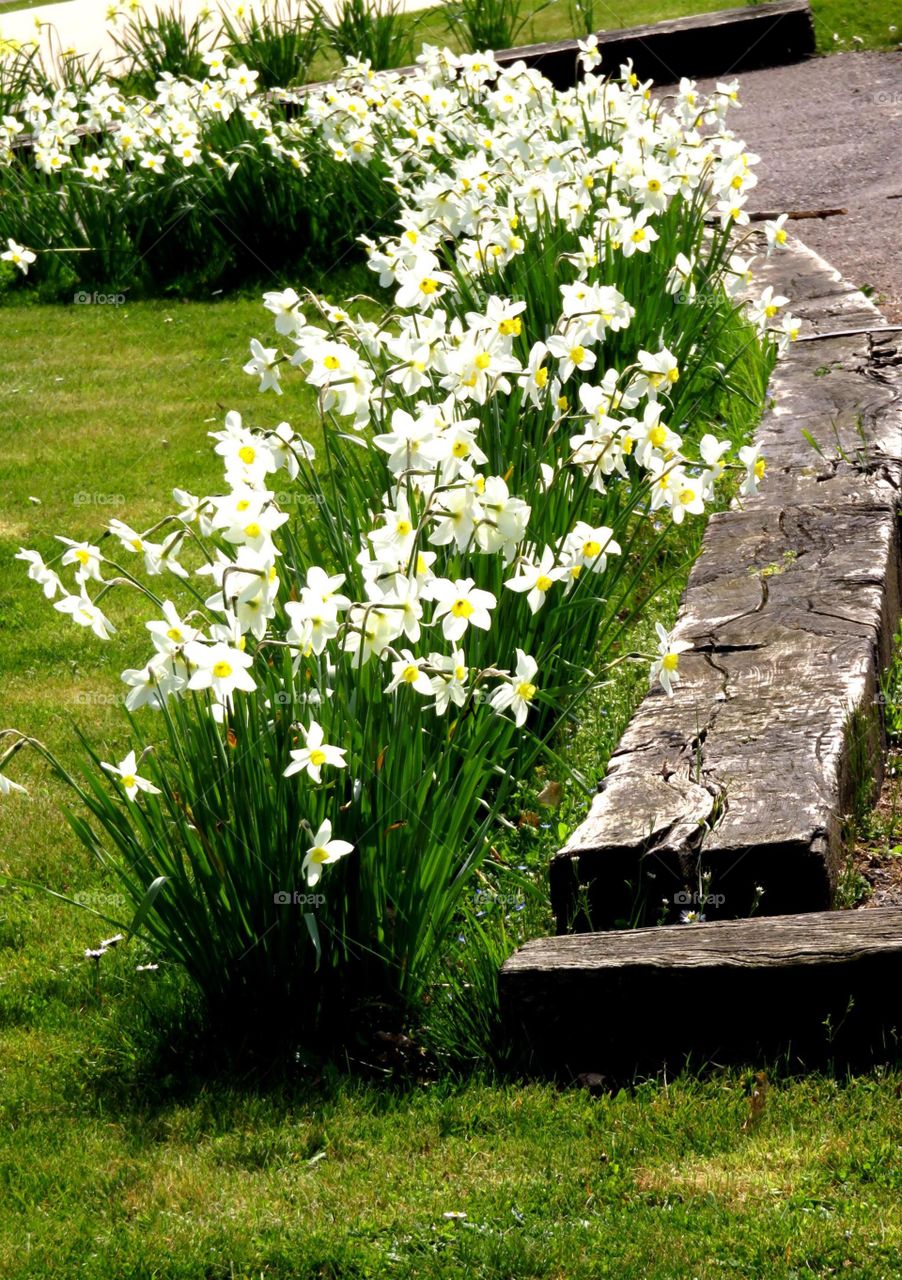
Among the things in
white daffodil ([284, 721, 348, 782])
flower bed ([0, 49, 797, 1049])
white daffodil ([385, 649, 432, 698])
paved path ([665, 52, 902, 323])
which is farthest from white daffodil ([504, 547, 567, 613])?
paved path ([665, 52, 902, 323])

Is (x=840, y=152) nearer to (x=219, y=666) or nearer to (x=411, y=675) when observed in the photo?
(x=411, y=675)

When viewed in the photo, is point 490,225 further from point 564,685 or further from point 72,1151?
point 72,1151

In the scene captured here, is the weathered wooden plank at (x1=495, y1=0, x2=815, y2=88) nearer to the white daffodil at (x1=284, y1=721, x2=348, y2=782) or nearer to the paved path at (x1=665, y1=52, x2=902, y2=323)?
the paved path at (x1=665, y1=52, x2=902, y2=323)

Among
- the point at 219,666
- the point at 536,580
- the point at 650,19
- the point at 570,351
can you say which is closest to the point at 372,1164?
the point at 219,666

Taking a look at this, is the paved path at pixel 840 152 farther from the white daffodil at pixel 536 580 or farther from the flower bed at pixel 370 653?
the white daffodil at pixel 536 580

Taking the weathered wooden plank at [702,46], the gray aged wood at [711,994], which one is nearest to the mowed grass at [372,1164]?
the gray aged wood at [711,994]

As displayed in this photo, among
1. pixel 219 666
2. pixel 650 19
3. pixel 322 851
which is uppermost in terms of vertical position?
pixel 650 19

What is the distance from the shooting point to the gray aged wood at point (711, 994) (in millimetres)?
2748

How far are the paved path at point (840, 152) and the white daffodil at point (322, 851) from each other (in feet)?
14.6

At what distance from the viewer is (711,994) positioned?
2816 mm

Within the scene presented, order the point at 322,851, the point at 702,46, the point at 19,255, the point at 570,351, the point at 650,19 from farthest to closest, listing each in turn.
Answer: the point at 650,19 < the point at 702,46 < the point at 19,255 < the point at 570,351 < the point at 322,851

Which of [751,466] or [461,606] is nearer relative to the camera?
[461,606]

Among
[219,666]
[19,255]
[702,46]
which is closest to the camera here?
[219,666]

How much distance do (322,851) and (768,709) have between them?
112 centimetres
